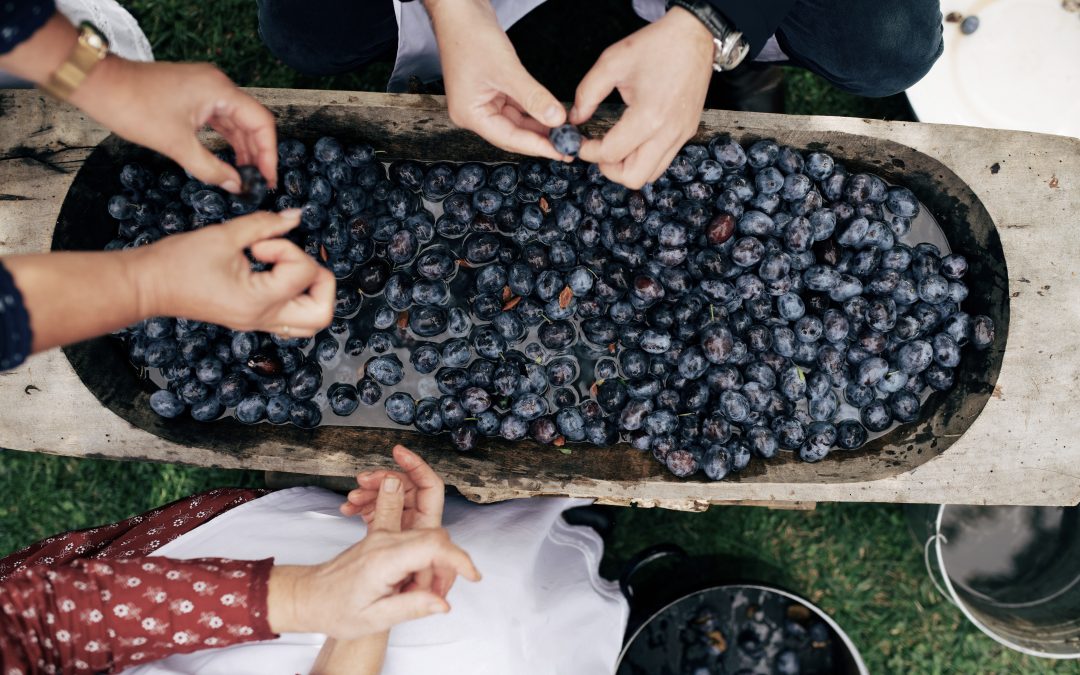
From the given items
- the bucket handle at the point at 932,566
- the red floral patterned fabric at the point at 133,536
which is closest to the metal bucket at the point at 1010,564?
the bucket handle at the point at 932,566

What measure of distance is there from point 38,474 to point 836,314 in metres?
2.76

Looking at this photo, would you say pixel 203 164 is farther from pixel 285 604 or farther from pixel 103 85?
pixel 285 604

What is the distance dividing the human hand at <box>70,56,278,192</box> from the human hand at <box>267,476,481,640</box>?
Result: 30.1 inches

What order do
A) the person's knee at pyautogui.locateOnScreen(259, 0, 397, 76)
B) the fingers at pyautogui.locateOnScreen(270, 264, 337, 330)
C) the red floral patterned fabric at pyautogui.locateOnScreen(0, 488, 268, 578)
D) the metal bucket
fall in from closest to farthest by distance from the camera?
the fingers at pyautogui.locateOnScreen(270, 264, 337, 330)
the red floral patterned fabric at pyautogui.locateOnScreen(0, 488, 268, 578)
the person's knee at pyautogui.locateOnScreen(259, 0, 397, 76)
the metal bucket

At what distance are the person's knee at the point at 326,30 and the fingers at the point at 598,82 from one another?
0.73 metres

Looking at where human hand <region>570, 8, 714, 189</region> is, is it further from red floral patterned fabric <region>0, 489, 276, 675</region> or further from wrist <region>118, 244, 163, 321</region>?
red floral patterned fabric <region>0, 489, 276, 675</region>

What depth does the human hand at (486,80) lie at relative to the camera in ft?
4.68

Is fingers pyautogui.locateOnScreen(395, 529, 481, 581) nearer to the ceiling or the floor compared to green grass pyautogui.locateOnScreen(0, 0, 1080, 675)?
nearer to the ceiling

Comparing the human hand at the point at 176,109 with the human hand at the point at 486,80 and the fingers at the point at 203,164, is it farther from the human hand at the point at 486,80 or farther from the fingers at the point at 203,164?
the human hand at the point at 486,80

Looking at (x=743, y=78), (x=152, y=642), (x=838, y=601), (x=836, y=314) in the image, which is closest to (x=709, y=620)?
(x=838, y=601)

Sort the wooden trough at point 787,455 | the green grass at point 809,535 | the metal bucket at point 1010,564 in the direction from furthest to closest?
the green grass at point 809,535
the metal bucket at point 1010,564
the wooden trough at point 787,455

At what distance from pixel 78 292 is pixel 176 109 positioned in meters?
0.46

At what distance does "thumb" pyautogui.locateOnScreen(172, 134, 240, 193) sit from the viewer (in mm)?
1307

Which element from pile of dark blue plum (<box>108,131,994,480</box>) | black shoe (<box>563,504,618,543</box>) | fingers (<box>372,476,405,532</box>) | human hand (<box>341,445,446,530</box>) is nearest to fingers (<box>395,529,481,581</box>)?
fingers (<box>372,476,405,532</box>)
